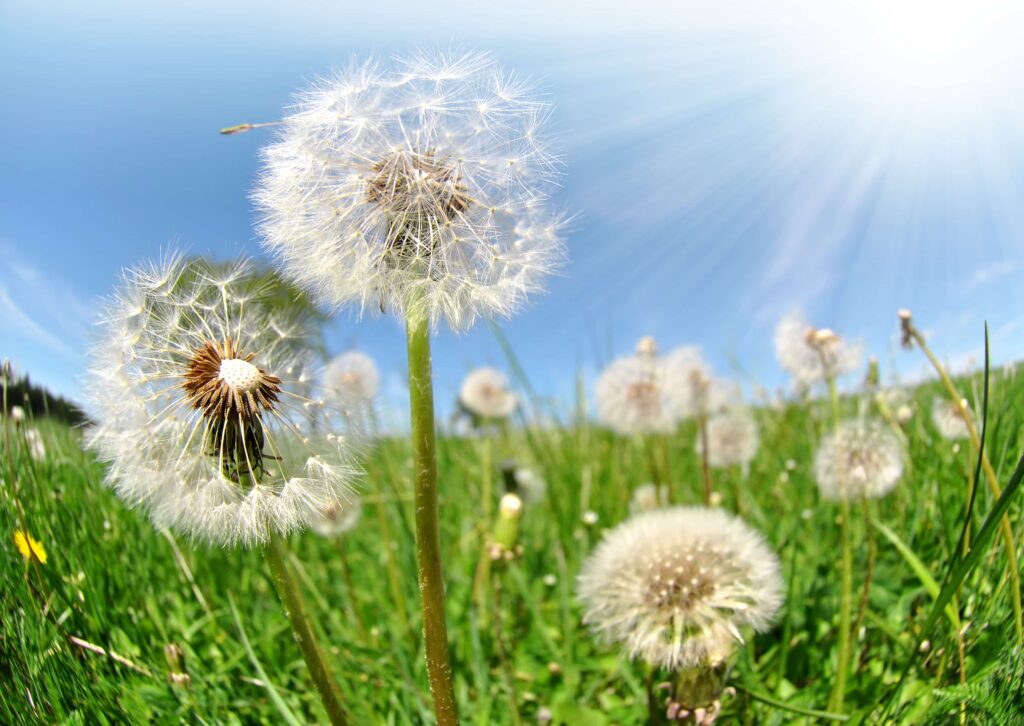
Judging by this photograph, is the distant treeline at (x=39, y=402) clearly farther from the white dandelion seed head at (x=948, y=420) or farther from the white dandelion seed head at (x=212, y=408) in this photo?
the white dandelion seed head at (x=948, y=420)

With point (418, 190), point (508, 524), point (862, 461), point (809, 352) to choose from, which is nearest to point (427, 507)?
point (418, 190)

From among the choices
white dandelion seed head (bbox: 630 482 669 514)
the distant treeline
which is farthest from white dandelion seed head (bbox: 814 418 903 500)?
the distant treeline

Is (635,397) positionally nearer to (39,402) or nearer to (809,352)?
(809,352)

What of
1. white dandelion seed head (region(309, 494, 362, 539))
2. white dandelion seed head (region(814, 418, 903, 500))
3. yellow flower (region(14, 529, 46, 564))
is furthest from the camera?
white dandelion seed head (region(309, 494, 362, 539))

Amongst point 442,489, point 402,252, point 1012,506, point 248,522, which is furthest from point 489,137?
point 442,489

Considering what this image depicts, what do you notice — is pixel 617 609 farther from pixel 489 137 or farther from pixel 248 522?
pixel 489 137

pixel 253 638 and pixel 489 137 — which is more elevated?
pixel 489 137

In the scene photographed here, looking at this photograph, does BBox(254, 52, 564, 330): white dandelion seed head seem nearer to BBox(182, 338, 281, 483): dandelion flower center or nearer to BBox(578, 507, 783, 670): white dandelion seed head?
BBox(182, 338, 281, 483): dandelion flower center
